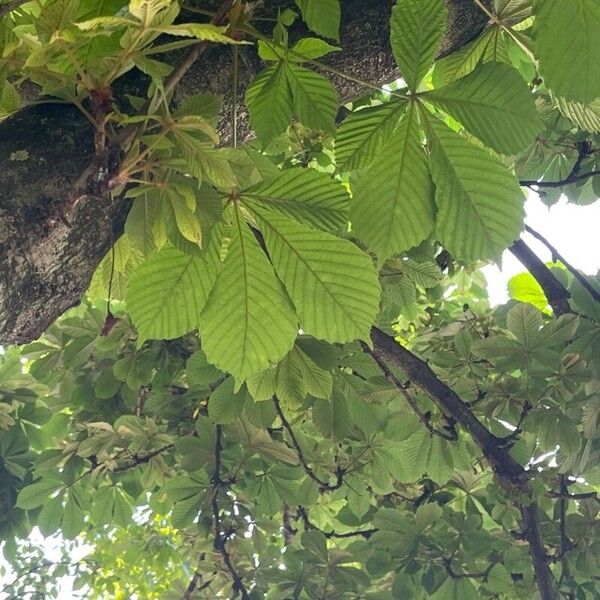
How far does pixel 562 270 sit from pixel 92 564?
2.27 m

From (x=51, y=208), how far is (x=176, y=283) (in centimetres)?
15

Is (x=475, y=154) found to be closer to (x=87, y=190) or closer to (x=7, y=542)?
(x=87, y=190)

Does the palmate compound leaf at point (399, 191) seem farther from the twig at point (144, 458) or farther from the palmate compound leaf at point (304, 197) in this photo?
the twig at point (144, 458)

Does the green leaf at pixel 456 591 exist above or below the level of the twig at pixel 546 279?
below

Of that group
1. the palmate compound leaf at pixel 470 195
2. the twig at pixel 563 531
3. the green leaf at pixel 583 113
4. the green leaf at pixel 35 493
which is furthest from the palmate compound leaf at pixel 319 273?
the green leaf at pixel 35 493

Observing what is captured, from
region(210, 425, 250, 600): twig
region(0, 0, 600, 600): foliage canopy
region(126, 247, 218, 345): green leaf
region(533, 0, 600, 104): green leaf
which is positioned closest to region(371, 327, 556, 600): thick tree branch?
region(0, 0, 600, 600): foliage canopy

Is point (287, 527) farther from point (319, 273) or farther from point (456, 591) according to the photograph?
point (319, 273)

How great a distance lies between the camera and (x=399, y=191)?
79 centimetres

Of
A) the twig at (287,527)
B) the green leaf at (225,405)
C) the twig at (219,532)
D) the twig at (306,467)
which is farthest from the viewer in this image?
the twig at (287,527)

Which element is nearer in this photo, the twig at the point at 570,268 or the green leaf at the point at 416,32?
the green leaf at the point at 416,32

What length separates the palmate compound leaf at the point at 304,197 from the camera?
0.82m

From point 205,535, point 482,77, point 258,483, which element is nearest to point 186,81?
point 482,77

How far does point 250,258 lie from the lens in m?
0.83

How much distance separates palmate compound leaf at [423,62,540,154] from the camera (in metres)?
0.76
